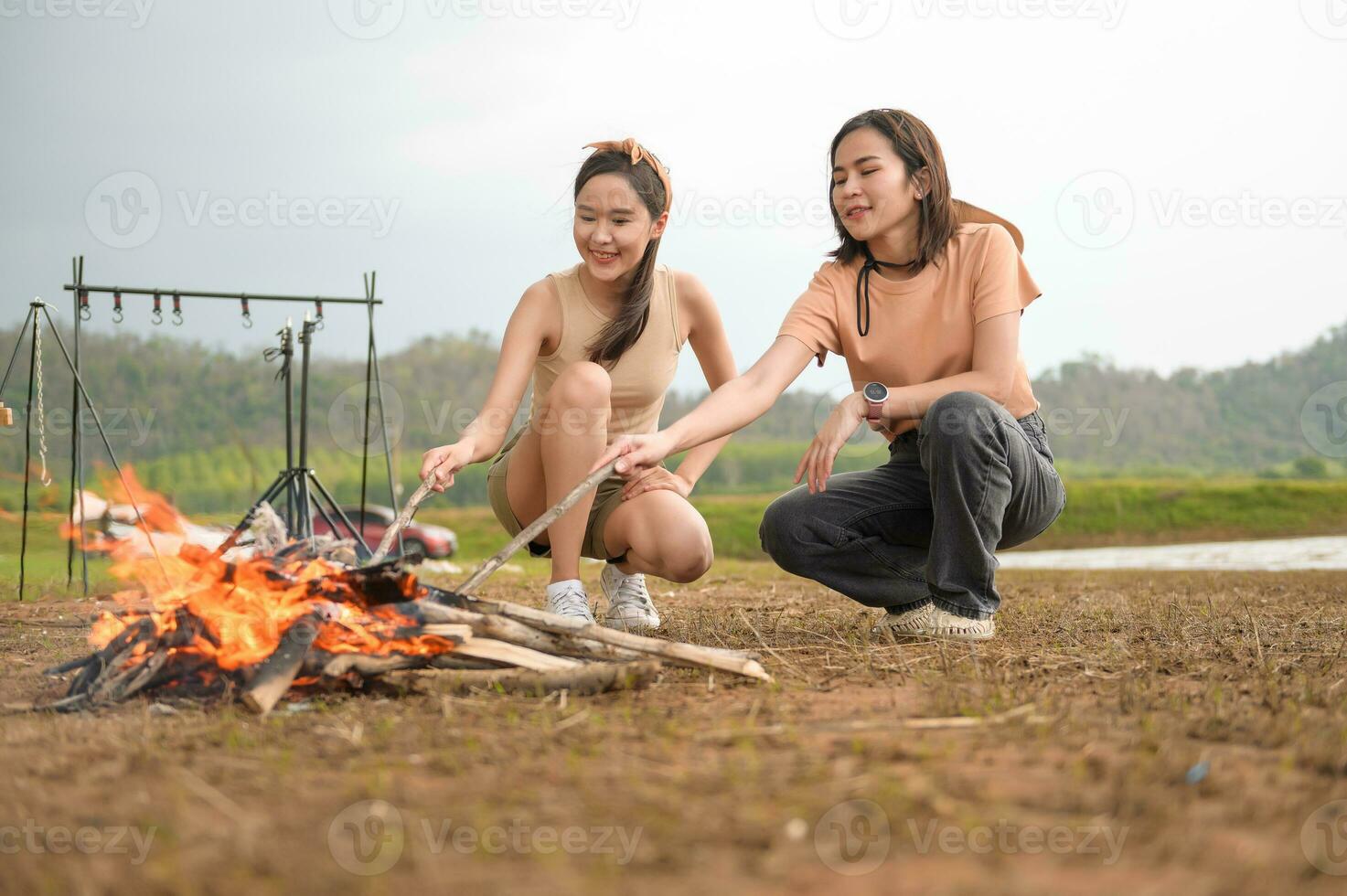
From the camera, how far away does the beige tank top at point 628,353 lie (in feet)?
11.5

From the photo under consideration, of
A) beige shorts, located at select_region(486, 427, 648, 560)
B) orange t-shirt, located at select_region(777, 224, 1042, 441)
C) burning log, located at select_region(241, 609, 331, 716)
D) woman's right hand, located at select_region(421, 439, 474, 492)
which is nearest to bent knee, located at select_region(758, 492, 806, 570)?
orange t-shirt, located at select_region(777, 224, 1042, 441)

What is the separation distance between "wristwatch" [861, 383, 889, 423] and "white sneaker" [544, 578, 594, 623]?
39.5 inches

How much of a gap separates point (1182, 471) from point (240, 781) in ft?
67.0

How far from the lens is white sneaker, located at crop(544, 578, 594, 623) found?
10.3ft

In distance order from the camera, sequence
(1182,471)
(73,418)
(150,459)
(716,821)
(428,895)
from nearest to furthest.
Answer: (428,895)
(716,821)
(73,418)
(150,459)
(1182,471)

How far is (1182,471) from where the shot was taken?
19.4m

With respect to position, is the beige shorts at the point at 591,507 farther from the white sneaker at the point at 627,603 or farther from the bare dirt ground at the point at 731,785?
the bare dirt ground at the point at 731,785

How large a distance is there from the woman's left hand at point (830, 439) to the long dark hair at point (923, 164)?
20.1 inches

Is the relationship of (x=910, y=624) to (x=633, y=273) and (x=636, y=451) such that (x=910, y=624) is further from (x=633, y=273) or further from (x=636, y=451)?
(x=633, y=273)

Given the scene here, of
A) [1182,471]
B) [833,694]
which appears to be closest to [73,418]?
[833,694]

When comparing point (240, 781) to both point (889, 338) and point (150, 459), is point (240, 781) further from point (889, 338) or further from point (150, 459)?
point (150, 459)

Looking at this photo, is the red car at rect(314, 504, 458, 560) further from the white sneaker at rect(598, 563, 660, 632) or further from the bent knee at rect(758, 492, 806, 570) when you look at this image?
the bent knee at rect(758, 492, 806, 570)

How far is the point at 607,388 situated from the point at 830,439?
27.9 inches

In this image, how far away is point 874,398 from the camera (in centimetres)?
308
